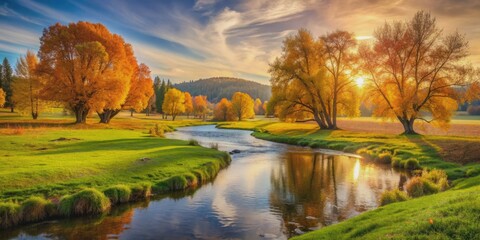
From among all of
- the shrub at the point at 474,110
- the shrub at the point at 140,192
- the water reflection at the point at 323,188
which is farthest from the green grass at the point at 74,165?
the shrub at the point at 474,110

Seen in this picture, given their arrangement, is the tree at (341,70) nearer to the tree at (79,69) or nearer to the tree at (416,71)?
the tree at (416,71)

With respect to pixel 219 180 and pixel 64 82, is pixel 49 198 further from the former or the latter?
pixel 64 82

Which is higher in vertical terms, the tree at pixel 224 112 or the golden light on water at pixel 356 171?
the tree at pixel 224 112

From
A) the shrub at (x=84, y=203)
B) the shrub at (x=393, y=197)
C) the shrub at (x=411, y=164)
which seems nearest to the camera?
the shrub at (x=84, y=203)

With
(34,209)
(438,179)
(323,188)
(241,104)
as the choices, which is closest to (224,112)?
(241,104)

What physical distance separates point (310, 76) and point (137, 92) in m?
34.4

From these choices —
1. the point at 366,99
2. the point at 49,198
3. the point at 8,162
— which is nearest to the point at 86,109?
the point at 8,162

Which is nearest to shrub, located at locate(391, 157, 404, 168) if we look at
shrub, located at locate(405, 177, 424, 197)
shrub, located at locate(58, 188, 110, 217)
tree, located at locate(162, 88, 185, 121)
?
shrub, located at locate(405, 177, 424, 197)

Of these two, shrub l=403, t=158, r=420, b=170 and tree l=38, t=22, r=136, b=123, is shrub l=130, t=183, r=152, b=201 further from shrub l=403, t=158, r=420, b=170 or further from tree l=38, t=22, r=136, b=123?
tree l=38, t=22, r=136, b=123

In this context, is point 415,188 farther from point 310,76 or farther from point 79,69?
point 79,69

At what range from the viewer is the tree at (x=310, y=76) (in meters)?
59.2

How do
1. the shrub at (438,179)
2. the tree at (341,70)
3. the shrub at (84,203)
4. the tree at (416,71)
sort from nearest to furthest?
the shrub at (84,203) < the shrub at (438,179) < the tree at (416,71) < the tree at (341,70)

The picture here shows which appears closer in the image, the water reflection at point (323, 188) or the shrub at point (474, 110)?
the water reflection at point (323, 188)

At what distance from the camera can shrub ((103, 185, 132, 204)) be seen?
17125mm
